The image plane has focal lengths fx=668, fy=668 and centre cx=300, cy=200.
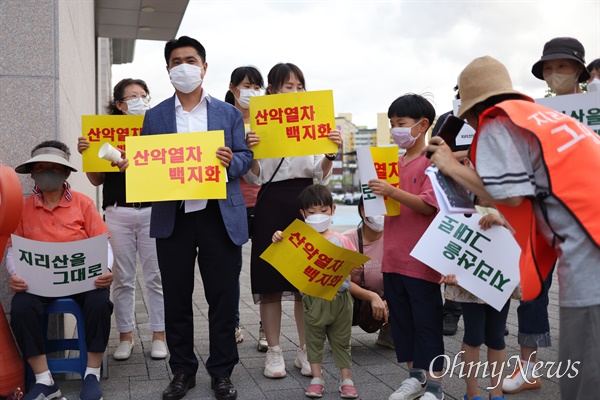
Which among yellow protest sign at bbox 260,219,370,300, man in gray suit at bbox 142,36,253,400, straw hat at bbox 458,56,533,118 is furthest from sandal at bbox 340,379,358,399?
straw hat at bbox 458,56,533,118

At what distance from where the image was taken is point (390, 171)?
4344mm

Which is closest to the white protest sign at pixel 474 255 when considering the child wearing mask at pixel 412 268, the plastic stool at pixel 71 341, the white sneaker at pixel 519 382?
the child wearing mask at pixel 412 268

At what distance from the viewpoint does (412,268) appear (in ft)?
13.4

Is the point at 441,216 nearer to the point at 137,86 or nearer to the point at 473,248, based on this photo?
the point at 473,248

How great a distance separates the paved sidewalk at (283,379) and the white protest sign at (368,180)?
1184 mm

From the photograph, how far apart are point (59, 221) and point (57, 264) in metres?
0.36

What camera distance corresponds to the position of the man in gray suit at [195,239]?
429 cm

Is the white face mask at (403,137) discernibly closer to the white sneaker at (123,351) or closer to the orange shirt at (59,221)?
the orange shirt at (59,221)

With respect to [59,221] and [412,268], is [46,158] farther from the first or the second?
[412,268]

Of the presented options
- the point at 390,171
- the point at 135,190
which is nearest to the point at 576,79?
the point at 390,171

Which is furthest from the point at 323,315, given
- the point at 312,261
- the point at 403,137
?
the point at 403,137

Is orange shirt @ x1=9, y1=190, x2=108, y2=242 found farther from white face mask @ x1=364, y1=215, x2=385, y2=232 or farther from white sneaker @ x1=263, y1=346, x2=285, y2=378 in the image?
white face mask @ x1=364, y1=215, x2=385, y2=232

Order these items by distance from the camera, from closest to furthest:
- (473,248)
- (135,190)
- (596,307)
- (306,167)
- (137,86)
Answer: (596,307) → (473,248) → (135,190) → (306,167) → (137,86)

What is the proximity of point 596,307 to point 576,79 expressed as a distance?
2.53 m
